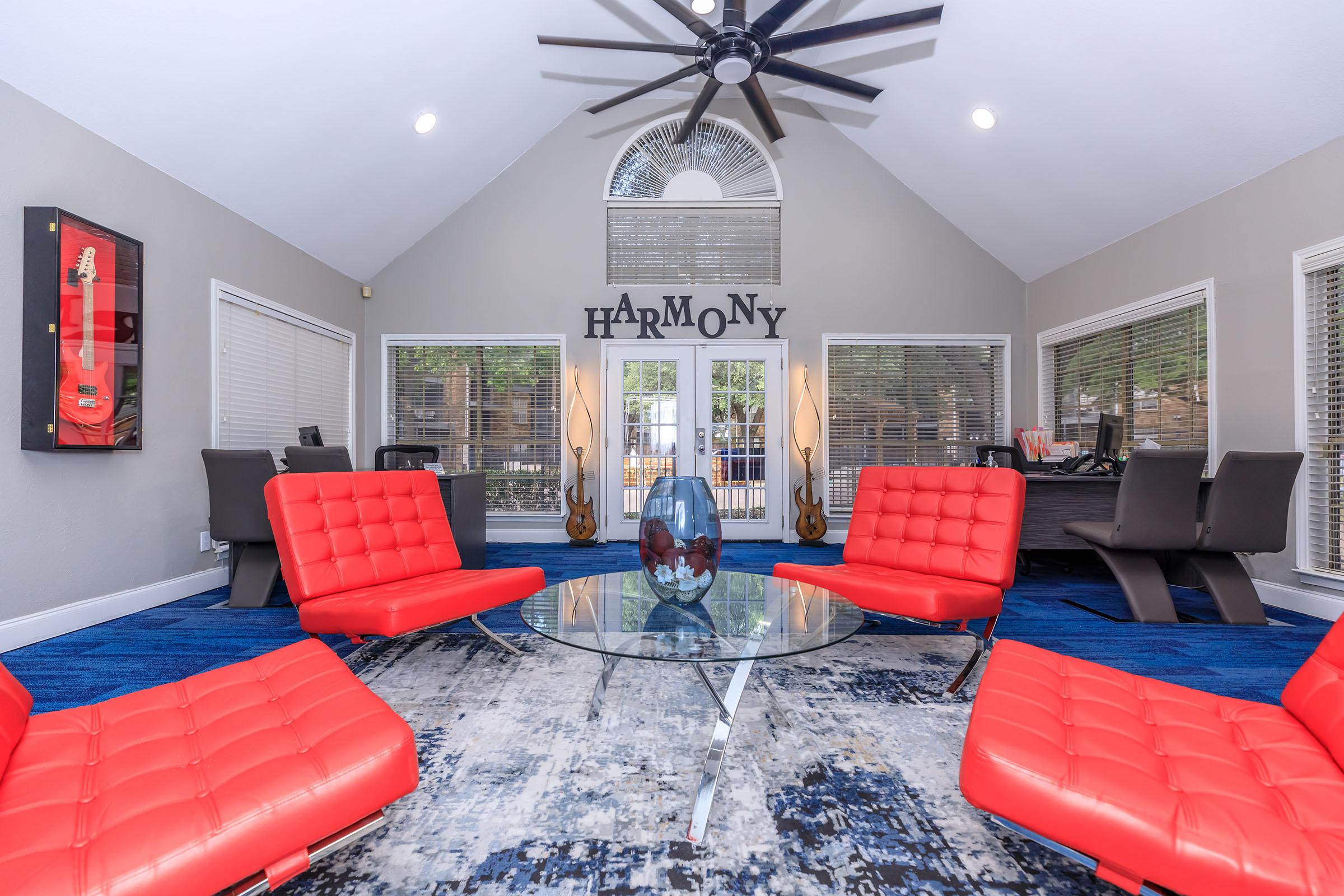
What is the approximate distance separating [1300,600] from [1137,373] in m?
1.78

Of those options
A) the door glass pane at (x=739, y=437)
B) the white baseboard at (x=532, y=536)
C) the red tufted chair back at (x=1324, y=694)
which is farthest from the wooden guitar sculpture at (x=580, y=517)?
the red tufted chair back at (x=1324, y=694)

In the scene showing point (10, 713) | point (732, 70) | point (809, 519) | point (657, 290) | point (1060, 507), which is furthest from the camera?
point (657, 290)

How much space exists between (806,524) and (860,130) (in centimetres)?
360

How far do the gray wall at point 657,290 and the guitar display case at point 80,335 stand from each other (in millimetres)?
2488

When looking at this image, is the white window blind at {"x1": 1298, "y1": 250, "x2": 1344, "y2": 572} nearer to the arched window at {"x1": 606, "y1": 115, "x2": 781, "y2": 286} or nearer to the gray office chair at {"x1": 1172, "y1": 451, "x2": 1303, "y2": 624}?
the gray office chair at {"x1": 1172, "y1": 451, "x2": 1303, "y2": 624}

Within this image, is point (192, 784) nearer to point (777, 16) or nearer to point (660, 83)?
point (777, 16)

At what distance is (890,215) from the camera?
5496mm

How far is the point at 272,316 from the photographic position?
14.0 feet

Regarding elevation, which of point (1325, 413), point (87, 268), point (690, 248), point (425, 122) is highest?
point (425, 122)

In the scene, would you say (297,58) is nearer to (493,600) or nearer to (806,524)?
(493,600)

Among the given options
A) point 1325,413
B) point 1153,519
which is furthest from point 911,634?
point 1325,413

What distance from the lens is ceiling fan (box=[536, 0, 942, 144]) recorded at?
2.89 metres

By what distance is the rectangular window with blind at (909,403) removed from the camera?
5.52 metres

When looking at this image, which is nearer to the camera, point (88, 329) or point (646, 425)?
point (88, 329)
